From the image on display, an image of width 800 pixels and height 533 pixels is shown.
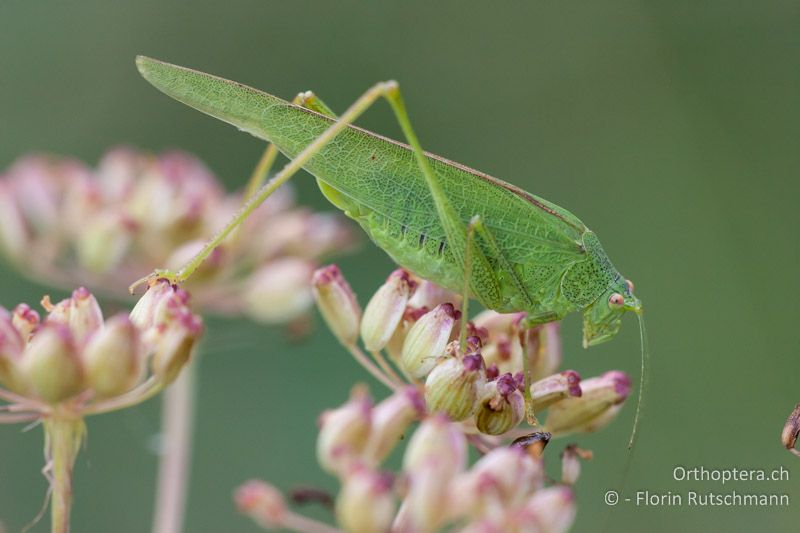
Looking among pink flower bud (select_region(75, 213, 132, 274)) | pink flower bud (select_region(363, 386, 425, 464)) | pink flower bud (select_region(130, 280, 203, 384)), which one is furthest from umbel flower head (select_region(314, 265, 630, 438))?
pink flower bud (select_region(75, 213, 132, 274))

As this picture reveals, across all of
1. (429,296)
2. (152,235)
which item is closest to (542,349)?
(429,296)

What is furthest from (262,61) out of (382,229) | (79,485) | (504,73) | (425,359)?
(425,359)

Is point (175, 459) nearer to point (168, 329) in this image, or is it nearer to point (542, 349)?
point (168, 329)

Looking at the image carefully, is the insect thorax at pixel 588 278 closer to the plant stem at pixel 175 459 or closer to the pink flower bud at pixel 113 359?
the plant stem at pixel 175 459

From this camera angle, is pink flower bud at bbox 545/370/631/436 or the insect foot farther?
pink flower bud at bbox 545/370/631/436

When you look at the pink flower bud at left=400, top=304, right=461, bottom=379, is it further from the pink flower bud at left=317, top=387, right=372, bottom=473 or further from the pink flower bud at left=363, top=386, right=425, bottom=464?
the pink flower bud at left=317, top=387, right=372, bottom=473

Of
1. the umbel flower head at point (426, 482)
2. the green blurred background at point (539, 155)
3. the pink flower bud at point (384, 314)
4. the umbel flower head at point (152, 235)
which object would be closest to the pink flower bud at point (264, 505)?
the umbel flower head at point (426, 482)
